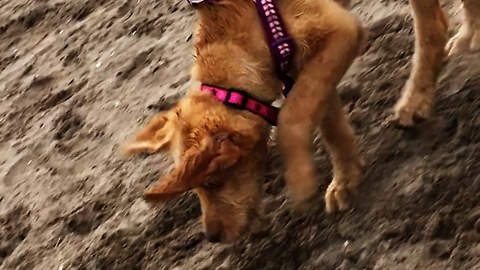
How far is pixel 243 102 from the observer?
190cm

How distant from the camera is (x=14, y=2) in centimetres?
423

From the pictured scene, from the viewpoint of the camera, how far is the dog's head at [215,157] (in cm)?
171

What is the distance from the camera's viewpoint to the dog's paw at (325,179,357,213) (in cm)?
230

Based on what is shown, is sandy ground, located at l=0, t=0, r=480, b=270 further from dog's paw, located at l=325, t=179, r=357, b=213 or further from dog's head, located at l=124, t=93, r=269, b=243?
dog's head, located at l=124, t=93, r=269, b=243

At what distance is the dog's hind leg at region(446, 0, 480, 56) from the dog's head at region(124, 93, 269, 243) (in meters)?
1.00

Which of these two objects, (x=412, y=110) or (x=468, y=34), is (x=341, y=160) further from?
(x=468, y=34)

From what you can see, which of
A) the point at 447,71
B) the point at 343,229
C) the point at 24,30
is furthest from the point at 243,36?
the point at 24,30

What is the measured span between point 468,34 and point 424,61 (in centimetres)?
32

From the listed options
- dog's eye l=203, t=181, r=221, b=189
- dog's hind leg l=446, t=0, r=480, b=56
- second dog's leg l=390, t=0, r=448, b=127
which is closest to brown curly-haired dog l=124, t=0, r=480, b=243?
Result: dog's eye l=203, t=181, r=221, b=189

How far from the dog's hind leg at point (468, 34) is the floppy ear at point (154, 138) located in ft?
3.79

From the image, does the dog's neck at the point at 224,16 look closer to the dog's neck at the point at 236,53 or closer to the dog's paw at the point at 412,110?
the dog's neck at the point at 236,53

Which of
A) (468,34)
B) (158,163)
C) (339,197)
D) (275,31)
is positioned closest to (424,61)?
(468,34)

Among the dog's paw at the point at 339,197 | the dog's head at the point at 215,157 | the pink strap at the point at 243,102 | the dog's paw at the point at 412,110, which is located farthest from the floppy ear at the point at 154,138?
the dog's paw at the point at 412,110

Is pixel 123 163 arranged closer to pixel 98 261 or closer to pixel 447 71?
pixel 98 261
